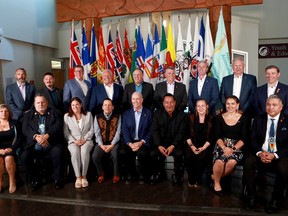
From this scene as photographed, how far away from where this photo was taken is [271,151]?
9.14ft

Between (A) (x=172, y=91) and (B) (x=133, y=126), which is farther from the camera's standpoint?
(A) (x=172, y=91)

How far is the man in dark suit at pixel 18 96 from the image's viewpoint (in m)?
3.91

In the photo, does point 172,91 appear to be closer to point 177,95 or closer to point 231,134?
point 177,95

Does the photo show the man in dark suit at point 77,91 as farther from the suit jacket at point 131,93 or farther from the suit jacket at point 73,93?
the suit jacket at point 131,93

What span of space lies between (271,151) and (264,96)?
78 centimetres

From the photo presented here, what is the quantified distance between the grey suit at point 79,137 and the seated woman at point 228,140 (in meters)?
1.45

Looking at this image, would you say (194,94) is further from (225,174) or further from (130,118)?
(225,174)

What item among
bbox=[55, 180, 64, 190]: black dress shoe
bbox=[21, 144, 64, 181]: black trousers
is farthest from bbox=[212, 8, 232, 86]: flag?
bbox=[55, 180, 64, 190]: black dress shoe

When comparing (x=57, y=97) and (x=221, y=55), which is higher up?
(x=221, y=55)

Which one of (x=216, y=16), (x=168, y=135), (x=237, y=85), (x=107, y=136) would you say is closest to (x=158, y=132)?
(x=168, y=135)

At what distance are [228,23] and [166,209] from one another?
299cm

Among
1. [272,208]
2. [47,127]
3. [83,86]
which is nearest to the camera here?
[272,208]

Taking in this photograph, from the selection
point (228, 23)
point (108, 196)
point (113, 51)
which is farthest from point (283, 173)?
point (113, 51)

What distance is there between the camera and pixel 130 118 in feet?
11.5
